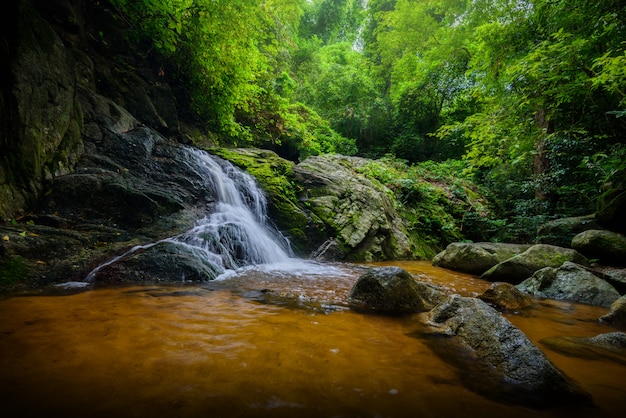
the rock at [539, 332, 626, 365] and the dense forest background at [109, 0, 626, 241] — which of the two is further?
the dense forest background at [109, 0, 626, 241]

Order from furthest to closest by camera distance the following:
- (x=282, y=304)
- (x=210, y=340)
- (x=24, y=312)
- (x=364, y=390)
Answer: (x=282, y=304) < (x=24, y=312) < (x=210, y=340) < (x=364, y=390)

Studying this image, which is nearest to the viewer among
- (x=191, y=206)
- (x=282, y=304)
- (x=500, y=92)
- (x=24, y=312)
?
(x=24, y=312)

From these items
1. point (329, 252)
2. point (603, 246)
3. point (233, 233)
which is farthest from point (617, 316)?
point (233, 233)

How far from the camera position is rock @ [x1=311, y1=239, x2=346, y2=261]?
681cm

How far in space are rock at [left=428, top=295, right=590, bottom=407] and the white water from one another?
2.94 meters

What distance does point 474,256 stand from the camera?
615 cm

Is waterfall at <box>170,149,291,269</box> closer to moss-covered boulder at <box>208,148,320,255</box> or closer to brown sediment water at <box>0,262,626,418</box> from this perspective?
moss-covered boulder at <box>208,148,320,255</box>

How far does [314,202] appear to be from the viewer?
310 inches

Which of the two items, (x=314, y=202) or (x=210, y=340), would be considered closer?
(x=210, y=340)

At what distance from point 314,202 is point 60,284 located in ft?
18.6

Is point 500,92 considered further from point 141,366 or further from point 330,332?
point 141,366

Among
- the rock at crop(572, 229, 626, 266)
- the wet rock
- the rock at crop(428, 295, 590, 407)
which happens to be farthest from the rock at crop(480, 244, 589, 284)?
the wet rock

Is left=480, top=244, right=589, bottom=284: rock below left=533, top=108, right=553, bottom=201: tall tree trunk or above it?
below

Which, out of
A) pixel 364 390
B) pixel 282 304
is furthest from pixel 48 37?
pixel 364 390
